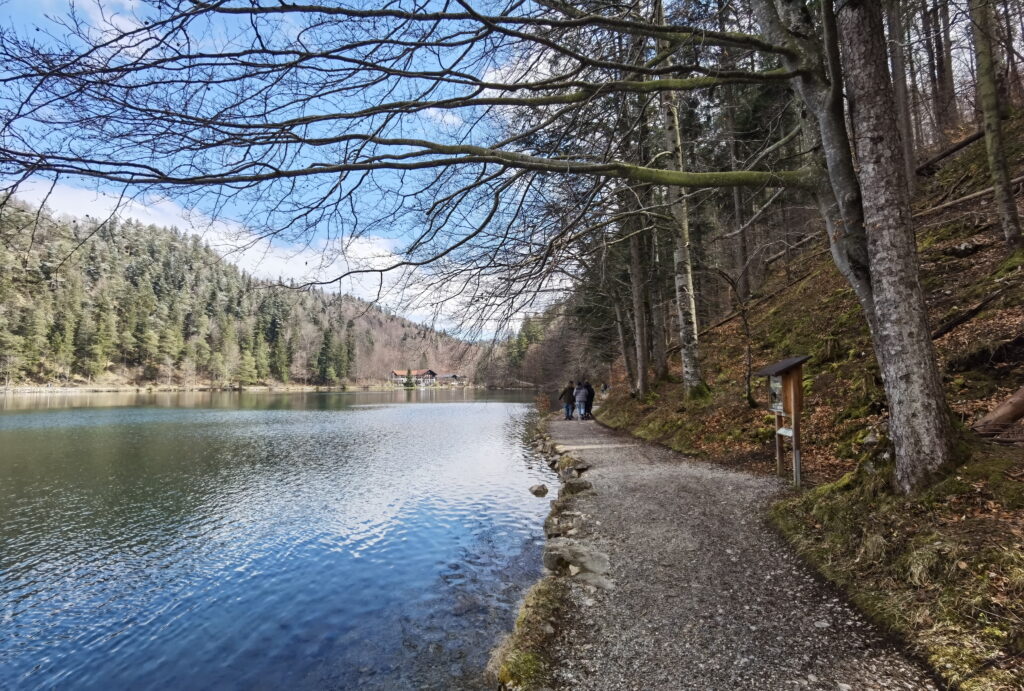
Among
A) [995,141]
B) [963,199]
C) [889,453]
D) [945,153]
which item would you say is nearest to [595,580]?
[889,453]

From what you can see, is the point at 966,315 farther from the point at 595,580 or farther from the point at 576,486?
the point at 595,580

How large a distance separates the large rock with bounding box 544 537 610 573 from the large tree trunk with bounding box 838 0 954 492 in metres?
2.70

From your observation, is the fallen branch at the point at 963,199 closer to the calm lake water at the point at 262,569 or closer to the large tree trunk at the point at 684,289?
the large tree trunk at the point at 684,289

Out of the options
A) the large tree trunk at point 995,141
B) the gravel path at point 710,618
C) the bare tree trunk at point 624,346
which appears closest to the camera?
the gravel path at point 710,618

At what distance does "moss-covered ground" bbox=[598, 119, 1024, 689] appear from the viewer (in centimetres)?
291

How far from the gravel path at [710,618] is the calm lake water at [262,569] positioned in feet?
4.54

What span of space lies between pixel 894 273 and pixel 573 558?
3.90 metres

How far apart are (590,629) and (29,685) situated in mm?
5732

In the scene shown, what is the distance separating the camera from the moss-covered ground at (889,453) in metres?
2.91

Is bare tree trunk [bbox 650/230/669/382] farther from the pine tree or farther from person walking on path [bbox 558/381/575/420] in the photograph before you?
the pine tree

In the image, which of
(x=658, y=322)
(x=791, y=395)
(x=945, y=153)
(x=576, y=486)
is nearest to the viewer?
(x=791, y=395)

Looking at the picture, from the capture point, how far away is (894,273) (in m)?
4.07

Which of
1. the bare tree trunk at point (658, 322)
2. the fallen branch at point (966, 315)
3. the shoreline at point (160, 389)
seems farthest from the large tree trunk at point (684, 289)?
the shoreline at point (160, 389)

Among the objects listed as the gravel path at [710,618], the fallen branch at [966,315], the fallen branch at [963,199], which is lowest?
the gravel path at [710,618]
